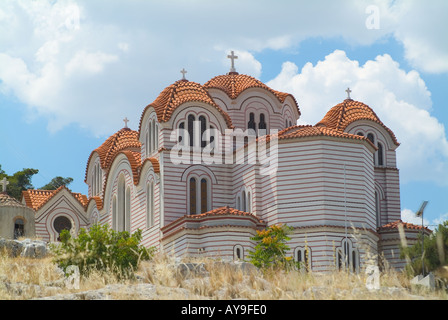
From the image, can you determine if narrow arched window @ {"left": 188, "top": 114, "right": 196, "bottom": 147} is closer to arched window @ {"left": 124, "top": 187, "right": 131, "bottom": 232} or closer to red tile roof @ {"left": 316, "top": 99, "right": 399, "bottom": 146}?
arched window @ {"left": 124, "top": 187, "right": 131, "bottom": 232}

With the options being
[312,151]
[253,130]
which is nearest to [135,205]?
[253,130]

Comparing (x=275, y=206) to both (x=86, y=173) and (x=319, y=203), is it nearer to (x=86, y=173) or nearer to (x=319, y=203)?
(x=319, y=203)

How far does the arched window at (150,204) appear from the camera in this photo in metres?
40.4

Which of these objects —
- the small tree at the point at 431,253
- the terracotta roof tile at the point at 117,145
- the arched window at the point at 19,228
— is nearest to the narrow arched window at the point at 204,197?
the arched window at the point at 19,228

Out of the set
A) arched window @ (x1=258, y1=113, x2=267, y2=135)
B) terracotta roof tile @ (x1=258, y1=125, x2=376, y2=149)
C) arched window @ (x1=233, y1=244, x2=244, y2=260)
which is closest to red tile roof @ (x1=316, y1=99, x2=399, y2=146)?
arched window @ (x1=258, y1=113, x2=267, y2=135)

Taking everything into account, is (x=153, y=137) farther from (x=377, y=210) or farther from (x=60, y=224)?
(x=377, y=210)

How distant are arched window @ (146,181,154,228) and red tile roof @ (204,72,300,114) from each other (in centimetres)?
646

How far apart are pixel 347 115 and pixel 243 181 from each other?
7.50 m

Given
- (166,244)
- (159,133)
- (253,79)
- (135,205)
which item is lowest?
(166,244)

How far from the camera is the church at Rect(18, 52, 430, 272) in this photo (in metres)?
35.6

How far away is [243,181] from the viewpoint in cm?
3906

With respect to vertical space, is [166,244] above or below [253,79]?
below

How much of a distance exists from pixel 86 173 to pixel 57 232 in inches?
230
